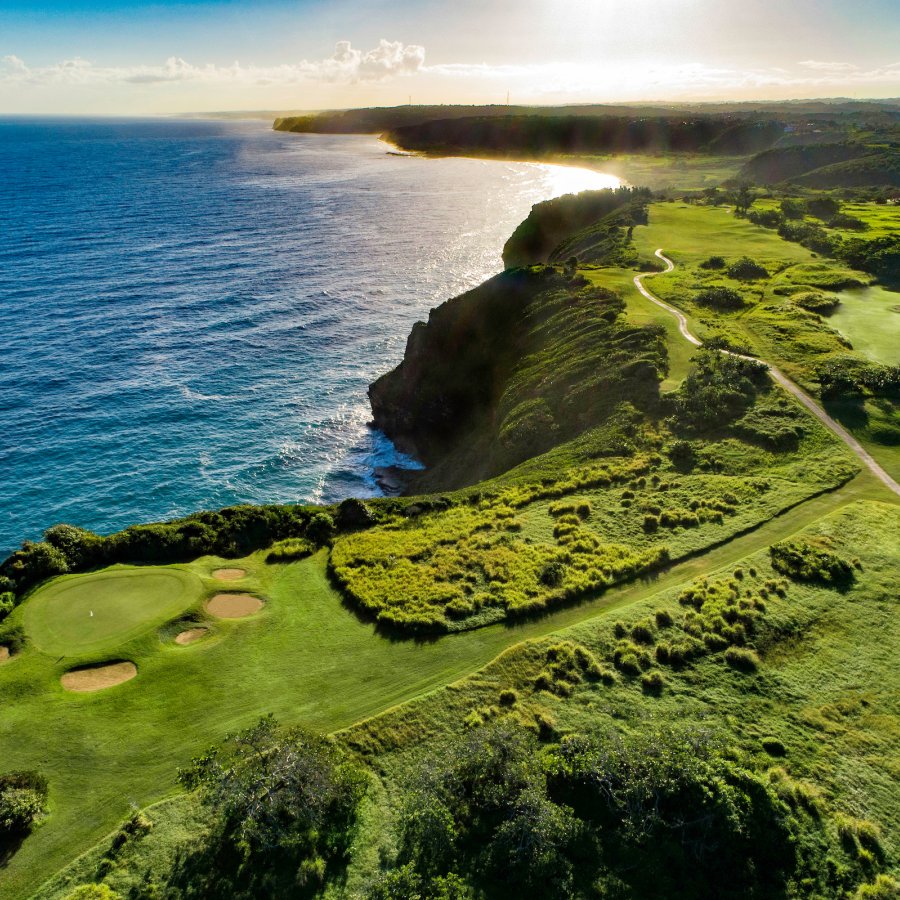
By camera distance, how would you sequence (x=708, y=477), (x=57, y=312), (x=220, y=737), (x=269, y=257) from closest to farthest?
1. (x=220, y=737)
2. (x=708, y=477)
3. (x=57, y=312)
4. (x=269, y=257)

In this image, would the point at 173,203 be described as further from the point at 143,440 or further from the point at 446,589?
the point at 446,589

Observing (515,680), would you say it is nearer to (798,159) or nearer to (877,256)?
(877,256)

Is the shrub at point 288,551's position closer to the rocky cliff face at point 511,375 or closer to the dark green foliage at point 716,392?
the rocky cliff face at point 511,375

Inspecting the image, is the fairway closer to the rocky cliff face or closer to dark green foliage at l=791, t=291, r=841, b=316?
dark green foliage at l=791, t=291, r=841, b=316

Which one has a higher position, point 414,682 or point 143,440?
point 414,682

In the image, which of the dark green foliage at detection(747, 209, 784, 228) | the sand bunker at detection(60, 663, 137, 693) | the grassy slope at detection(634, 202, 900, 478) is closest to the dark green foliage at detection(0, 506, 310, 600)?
the sand bunker at detection(60, 663, 137, 693)

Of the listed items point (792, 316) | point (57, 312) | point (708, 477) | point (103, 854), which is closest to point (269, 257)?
point (57, 312)

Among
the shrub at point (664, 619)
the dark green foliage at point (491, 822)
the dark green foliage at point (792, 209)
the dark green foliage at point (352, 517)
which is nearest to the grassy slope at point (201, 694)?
the shrub at point (664, 619)
